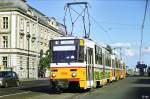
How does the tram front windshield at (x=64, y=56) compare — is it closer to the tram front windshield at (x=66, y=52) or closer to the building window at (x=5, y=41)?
the tram front windshield at (x=66, y=52)

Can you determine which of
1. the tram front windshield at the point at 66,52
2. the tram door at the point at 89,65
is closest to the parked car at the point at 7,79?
the tram door at the point at 89,65

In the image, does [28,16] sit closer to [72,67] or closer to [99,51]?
[99,51]

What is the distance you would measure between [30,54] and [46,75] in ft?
42.6

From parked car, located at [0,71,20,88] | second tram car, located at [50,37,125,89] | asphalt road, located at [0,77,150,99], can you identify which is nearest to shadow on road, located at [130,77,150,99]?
asphalt road, located at [0,77,150,99]

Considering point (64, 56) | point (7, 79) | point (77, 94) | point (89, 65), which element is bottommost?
point (77, 94)

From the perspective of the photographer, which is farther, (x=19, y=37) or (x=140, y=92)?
(x=19, y=37)

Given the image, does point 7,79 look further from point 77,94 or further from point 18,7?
point 18,7

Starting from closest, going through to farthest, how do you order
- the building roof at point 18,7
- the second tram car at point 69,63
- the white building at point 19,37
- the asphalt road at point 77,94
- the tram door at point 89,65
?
the asphalt road at point 77,94
the second tram car at point 69,63
the tram door at point 89,65
the white building at point 19,37
the building roof at point 18,7

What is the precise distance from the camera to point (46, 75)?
339 ft

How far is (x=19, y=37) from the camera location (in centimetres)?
8538

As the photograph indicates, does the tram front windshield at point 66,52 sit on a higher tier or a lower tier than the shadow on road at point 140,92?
higher

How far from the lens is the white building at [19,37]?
83.4 metres

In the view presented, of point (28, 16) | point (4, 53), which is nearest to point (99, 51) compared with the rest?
point (4, 53)

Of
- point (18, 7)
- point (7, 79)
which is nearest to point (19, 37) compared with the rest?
→ point (18, 7)
